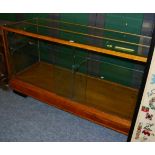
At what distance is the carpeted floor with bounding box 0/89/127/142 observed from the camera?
5.07 ft

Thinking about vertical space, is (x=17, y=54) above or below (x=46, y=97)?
above

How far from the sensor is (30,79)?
80.3 inches

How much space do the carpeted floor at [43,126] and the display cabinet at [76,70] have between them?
0.25ft

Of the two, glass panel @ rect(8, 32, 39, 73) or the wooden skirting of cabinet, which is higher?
glass panel @ rect(8, 32, 39, 73)

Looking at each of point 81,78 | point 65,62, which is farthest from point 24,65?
point 81,78

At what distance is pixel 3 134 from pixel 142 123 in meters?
1.01

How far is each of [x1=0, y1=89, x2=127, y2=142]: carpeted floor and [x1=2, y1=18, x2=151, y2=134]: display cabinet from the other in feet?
0.25

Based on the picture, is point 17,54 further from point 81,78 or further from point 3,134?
point 3,134

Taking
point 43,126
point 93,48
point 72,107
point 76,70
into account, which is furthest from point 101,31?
point 43,126

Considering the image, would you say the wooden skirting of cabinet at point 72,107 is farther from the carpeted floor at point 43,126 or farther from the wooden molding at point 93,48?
the wooden molding at point 93,48

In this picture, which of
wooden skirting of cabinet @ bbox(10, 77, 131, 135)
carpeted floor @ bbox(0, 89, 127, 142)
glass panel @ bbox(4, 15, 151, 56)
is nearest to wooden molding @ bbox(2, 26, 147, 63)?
glass panel @ bbox(4, 15, 151, 56)

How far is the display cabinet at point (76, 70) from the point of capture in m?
1.63

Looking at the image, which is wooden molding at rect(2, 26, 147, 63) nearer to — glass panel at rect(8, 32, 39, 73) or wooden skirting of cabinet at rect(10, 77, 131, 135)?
glass panel at rect(8, 32, 39, 73)

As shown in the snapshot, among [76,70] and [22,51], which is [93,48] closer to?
[76,70]
